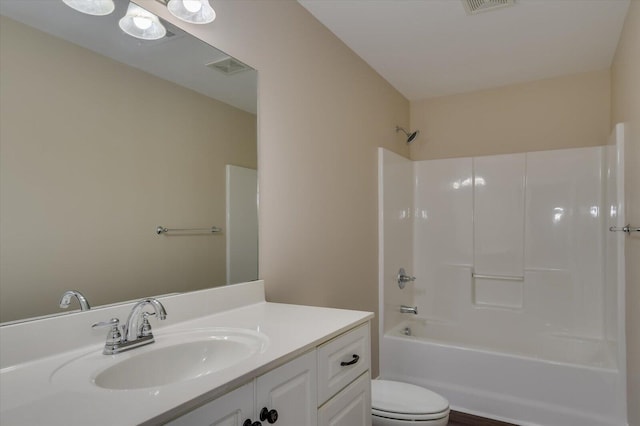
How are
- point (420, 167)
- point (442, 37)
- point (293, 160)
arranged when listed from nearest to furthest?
point (293, 160), point (442, 37), point (420, 167)

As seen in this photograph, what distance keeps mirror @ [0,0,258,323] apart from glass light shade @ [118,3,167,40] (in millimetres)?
20

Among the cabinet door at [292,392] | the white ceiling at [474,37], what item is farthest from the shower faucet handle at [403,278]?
the cabinet door at [292,392]

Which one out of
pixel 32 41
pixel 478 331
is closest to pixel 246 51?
pixel 32 41

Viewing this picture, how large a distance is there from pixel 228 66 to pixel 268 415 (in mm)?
1345

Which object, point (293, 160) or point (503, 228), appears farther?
point (503, 228)

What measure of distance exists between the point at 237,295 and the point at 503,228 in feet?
8.07

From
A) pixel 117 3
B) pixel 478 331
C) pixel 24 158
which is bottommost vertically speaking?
pixel 478 331

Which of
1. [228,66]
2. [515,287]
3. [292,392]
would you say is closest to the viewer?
[292,392]

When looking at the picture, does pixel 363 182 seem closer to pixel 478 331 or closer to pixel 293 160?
pixel 293 160

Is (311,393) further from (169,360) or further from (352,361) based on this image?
(169,360)

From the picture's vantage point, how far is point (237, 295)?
164 centimetres

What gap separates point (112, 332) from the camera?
43.2 inches

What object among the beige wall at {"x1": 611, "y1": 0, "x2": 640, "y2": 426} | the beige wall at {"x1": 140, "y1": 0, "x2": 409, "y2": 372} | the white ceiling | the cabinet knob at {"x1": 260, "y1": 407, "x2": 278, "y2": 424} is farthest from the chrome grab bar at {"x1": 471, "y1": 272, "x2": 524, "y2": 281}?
the cabinet knob at {"x1": 260, "y1": 407, "x2": 278, "y2": 424}

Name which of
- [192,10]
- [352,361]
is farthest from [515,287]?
[192,10]
